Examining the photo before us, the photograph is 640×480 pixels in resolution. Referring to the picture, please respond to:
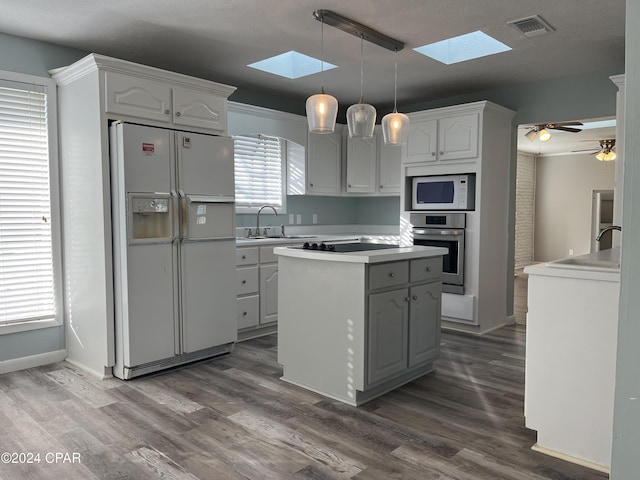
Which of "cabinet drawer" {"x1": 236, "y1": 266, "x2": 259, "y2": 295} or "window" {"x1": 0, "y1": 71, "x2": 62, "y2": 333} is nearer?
"window" {"x1": 0, "y1": 71, "x2": 62, "y2": 333}

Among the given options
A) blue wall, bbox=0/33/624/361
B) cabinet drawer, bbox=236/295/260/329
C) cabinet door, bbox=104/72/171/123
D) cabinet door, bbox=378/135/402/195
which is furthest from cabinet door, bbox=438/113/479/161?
cabinet door, bbox=104/72/171/123

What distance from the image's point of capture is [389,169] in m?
5.59

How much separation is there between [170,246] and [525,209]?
8602mm

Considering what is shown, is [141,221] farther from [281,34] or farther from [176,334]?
[281,34]

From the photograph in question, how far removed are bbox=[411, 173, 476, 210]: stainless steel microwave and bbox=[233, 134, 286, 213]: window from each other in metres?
1.46

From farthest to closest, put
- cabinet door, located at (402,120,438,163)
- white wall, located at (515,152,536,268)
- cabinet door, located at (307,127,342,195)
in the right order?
white wall, located at (515,152,536,268)
cabinet door, located at (307,127,342,195)
cabinet door, located at (402,120,438,163)

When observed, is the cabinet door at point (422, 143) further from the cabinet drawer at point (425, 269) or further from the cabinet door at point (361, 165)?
the cabinet drawer at point (425, 269)

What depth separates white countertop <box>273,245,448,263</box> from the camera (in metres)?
2.78

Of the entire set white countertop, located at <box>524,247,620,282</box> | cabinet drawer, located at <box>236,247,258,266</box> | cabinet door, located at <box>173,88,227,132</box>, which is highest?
cabinet door, located at <box>173,88,227,132</box>

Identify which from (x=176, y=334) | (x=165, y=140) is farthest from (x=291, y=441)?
(x=165, y=140)

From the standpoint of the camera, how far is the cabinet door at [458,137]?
179 inches

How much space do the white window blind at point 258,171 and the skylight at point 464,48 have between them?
1.86 m

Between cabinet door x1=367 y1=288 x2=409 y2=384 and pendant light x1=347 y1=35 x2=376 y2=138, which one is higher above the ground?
pendant light x1=347 y1=35 x2=376 y2=138

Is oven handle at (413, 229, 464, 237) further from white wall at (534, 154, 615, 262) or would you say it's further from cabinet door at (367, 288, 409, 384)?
white wall at (534, 154, 615, 262)
